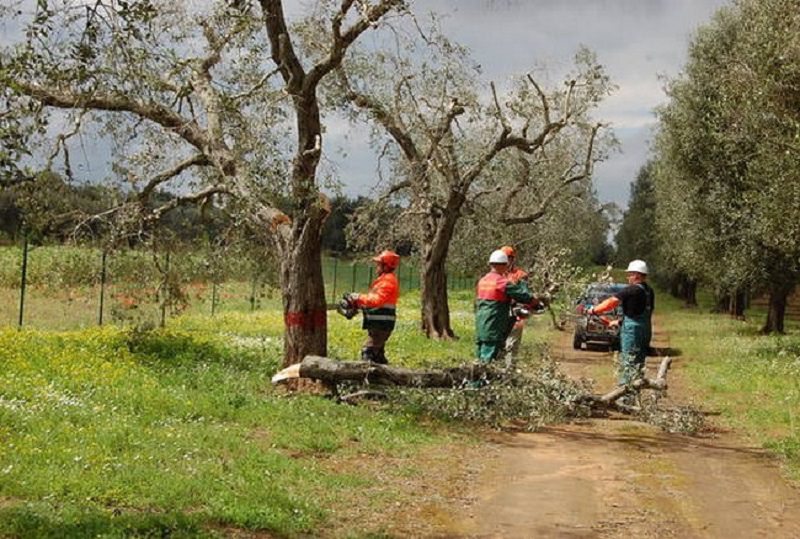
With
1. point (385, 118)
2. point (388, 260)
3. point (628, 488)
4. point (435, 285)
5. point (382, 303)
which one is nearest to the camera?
point (628, 488)

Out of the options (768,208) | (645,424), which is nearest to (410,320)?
(768,208)

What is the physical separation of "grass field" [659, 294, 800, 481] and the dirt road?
1.87 feet

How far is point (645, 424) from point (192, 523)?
8270 mm

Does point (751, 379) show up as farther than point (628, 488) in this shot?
Yes

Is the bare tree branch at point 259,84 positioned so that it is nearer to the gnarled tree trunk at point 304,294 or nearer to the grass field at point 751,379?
the gnarled tree trunk at point 304,294

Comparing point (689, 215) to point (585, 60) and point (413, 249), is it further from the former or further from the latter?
point (413, 249)

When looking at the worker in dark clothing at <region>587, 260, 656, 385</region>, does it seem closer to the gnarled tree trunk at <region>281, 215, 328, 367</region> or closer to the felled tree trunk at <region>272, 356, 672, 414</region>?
the felled tree trunk at <region>272, 356, 672, 414</region>

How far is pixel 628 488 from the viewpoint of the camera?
972 cm

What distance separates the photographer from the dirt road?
825 cm

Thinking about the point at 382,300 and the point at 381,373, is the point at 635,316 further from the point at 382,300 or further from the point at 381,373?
the point at 381,373

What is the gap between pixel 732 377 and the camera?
1961 centimetres

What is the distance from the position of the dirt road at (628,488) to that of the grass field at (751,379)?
1.87ft

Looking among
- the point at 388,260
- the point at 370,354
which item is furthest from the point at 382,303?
the point at 370,354

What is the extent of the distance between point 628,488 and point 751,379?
10.5 meters
